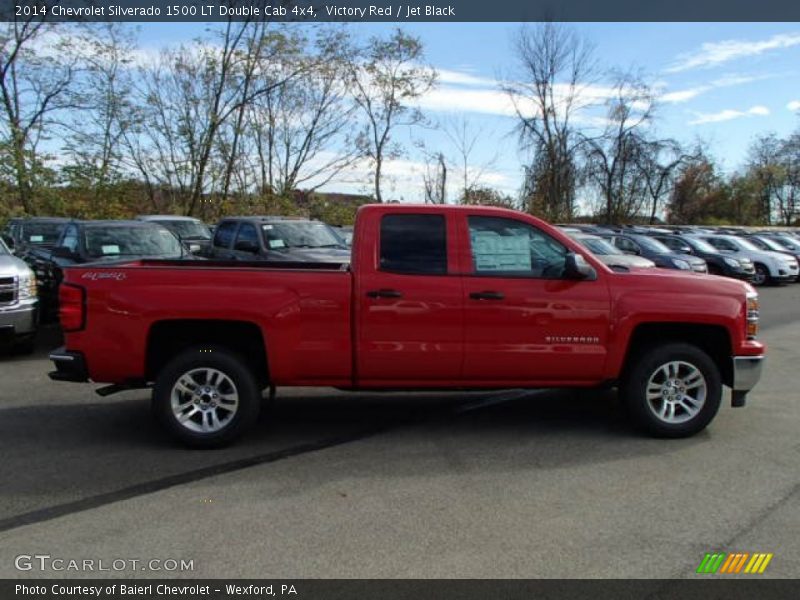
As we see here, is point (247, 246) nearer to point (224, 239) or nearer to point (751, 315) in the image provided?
point (224, 239)

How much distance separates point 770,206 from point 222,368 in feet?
251

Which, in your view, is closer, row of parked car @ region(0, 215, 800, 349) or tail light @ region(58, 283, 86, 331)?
tail light @ region(58, 283, 86, 331)

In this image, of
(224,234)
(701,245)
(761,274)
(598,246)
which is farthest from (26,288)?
(761,274)

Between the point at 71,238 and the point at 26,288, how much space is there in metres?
2.91

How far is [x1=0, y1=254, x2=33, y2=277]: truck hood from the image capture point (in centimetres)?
868

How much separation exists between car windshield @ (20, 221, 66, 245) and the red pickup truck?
10.9m

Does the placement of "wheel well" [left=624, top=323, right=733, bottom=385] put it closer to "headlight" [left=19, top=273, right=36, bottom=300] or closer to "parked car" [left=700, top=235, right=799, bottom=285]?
"headlight" [left=19, top=273, right=36, bottom=300]

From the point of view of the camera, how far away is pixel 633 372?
5637mm

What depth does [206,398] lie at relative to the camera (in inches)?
212

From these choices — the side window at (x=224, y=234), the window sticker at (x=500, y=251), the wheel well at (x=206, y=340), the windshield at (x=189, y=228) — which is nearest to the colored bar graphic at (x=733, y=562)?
the window sticker at (x=500, y=251)

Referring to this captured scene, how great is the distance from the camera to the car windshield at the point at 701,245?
74.9 ft

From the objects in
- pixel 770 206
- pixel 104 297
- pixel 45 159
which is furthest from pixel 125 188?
pixel 770 206

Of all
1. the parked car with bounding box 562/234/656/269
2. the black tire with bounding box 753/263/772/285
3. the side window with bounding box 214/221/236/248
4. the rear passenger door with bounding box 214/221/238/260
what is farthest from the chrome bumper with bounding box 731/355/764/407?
the black tire with bounding box 753/263/772/285

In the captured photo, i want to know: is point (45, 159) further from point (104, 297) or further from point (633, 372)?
point (633, 372)
